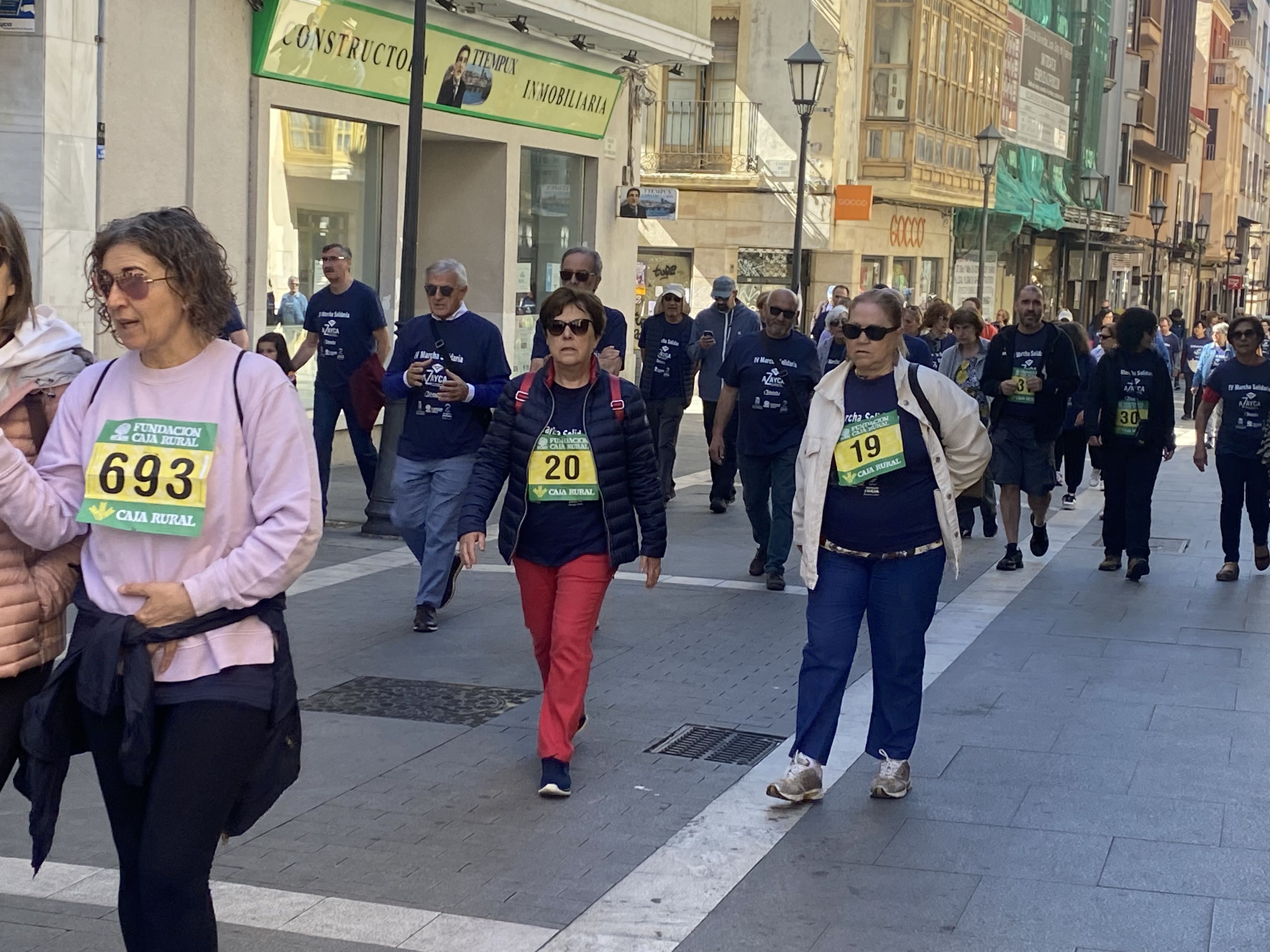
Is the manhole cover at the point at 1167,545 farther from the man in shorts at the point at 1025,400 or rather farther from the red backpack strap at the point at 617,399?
the red backpack strap at the point at 617,399

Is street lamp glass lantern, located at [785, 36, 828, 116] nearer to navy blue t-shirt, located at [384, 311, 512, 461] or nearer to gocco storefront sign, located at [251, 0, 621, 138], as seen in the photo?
gocco storefront sign, located at [251, 0, 621, 138]

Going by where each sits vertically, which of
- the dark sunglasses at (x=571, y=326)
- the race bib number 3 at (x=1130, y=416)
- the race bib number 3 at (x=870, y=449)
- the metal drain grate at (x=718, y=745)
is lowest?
the metal drain grate at (x=718, y=745)

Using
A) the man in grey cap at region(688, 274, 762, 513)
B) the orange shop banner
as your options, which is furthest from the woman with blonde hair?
the orange shop banner

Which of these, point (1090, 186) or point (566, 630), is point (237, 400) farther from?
point (1090, 186)

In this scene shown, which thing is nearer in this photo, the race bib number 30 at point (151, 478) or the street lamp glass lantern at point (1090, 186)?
the race bib number 30 at point (151, 478)

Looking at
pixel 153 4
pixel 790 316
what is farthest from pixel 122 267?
pixel 153 4

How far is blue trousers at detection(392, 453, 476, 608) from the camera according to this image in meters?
8.87

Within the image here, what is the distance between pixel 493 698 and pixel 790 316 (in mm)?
4292

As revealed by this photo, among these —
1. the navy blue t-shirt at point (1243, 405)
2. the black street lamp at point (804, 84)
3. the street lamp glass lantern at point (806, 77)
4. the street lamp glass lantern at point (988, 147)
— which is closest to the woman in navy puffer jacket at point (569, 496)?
the navy blue t-shirt at point (1243, 405)

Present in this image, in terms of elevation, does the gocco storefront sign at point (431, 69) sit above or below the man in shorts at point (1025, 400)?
above

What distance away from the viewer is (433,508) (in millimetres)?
8875

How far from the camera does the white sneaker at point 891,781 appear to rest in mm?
6137

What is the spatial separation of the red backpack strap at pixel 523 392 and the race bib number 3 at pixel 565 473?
23cm

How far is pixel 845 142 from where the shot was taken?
3506 centimetres
